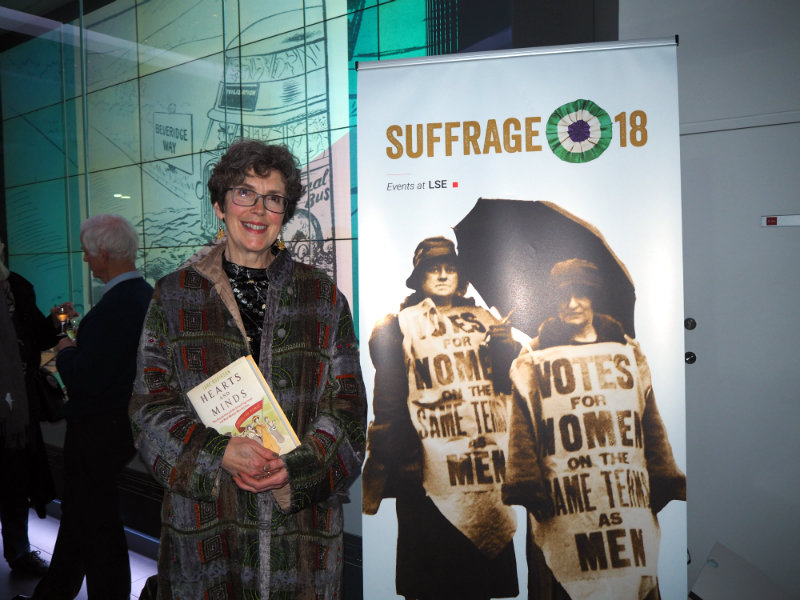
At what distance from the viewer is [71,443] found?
195 cm

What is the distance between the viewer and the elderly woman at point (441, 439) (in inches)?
64.6

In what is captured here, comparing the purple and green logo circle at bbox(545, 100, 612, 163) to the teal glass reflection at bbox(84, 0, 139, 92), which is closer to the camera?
the purple and green logo circle at bbox(545, 100, 612, 163)

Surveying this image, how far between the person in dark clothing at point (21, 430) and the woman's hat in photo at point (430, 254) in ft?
4.98

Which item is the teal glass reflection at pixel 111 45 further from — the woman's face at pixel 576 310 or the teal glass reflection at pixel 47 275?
the woman's face at pixel 576 310

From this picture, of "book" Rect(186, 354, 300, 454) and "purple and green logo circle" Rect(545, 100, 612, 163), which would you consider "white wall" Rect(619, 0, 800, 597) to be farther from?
"book" Rect(186, 354, 300, 454)

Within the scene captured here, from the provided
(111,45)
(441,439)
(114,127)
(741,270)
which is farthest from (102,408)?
(741,270)

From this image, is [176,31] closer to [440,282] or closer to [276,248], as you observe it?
[276,248]

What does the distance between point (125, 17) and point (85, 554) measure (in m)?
3.03

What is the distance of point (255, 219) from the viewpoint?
50.0 inches

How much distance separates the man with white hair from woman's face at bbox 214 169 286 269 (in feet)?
2.79

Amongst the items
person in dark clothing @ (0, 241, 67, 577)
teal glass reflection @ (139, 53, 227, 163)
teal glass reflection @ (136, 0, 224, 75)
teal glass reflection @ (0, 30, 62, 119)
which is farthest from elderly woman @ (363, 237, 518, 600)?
teal glass reflection @ (0, 30, 62, 119)

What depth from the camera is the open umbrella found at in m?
1.61

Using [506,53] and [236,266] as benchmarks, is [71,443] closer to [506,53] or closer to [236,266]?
[236,266]

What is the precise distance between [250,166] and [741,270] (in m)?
2.20
